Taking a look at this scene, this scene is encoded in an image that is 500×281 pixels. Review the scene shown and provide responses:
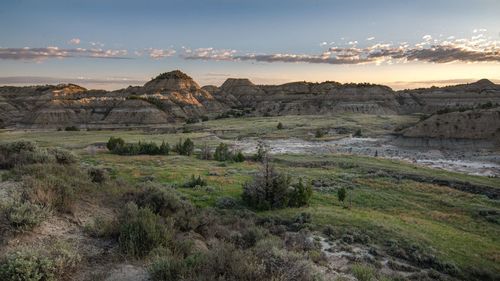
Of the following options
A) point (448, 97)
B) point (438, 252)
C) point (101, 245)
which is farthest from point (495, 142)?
point (448, 97)

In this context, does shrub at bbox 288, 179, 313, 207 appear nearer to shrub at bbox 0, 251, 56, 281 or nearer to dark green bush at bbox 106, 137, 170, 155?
shrub at bbox 0, 251, 56, 281

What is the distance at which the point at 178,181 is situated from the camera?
2358 cm

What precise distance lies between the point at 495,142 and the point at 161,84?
432 ft

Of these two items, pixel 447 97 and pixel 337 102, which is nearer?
pixel 447 97

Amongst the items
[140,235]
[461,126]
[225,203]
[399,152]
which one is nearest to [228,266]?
[140,235]

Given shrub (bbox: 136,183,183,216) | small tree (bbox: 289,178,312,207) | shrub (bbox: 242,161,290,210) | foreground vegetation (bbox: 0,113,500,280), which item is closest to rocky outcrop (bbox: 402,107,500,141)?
foreground vegetation (bbox: 0,113,500,280)

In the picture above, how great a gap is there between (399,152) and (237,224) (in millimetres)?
40836

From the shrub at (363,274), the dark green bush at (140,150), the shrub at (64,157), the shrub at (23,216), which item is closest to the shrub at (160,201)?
the shrub at (23,216)

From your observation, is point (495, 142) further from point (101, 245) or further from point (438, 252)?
point (101, 245)

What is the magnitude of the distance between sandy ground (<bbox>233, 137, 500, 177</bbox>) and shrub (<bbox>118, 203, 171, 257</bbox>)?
3500 cm

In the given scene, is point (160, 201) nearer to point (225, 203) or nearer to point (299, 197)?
Result: point (225, 203)

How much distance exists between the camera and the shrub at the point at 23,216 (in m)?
8.52

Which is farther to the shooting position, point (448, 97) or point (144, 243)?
point (448, 97)

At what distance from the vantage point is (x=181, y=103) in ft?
419
